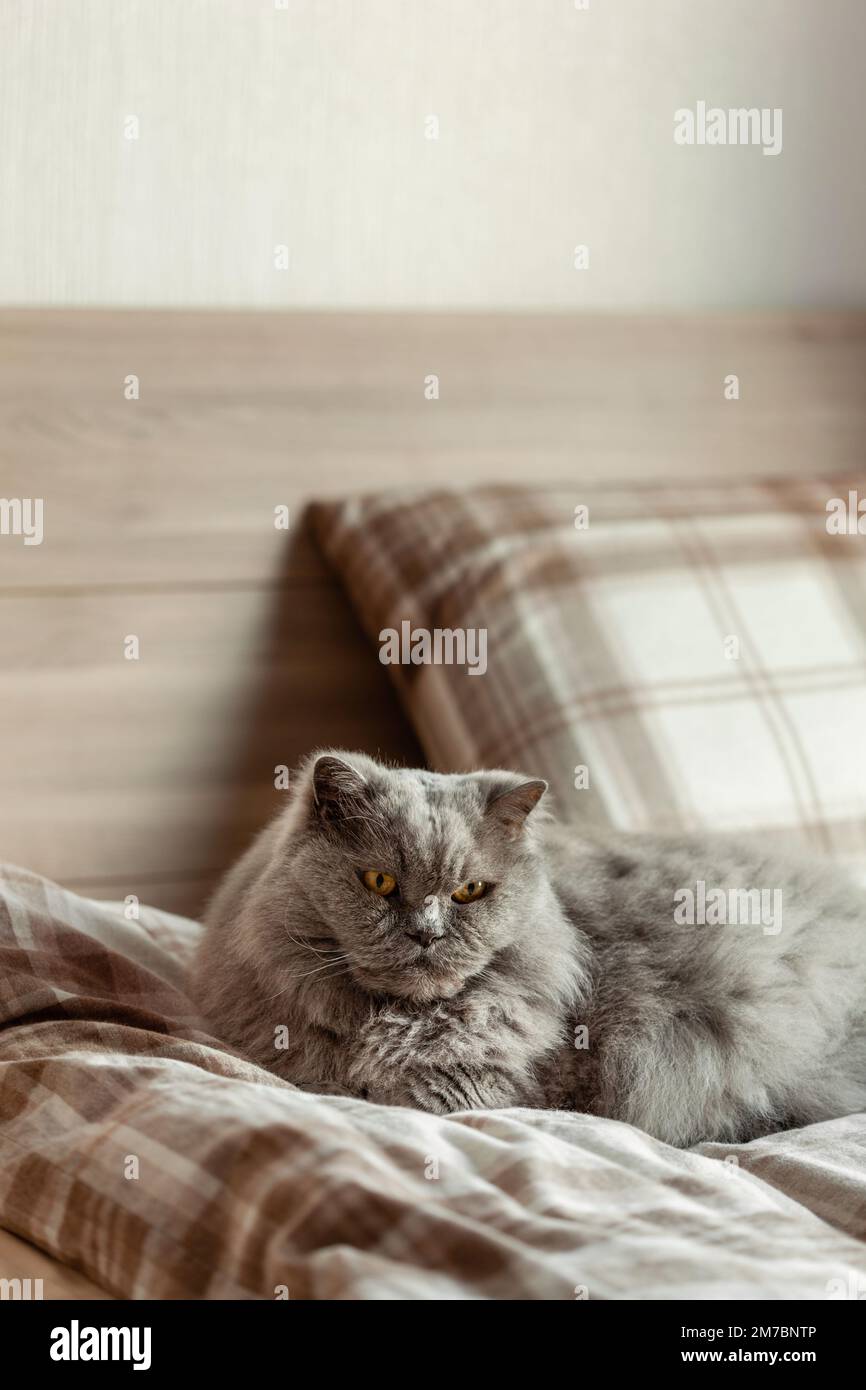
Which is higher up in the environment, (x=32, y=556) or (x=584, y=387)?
(x=584, y=387)

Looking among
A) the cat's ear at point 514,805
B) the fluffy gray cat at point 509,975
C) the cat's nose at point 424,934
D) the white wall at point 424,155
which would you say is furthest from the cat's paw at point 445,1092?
the white wall at point 424,155

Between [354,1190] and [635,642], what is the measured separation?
1094 millimetres

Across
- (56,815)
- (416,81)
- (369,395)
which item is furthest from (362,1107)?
(416,81)

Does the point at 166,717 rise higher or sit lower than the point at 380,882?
higher

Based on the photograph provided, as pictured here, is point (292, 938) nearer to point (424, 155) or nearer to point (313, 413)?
point (313, 413)

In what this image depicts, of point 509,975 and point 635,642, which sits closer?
point 509,975

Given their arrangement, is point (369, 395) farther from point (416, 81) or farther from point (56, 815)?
point (56, 815)

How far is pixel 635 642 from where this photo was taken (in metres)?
1.72

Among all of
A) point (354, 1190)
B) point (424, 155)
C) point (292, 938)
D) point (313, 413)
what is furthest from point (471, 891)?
point (424, 155)

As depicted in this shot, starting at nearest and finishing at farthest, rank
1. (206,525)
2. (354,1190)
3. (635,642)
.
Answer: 1. (354,1190)
2. (635,642)
3. (206,525)

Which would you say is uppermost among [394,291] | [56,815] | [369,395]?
[394,291]

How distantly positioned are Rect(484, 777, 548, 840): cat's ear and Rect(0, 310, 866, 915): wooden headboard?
0.82m

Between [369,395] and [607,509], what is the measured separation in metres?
0.41
